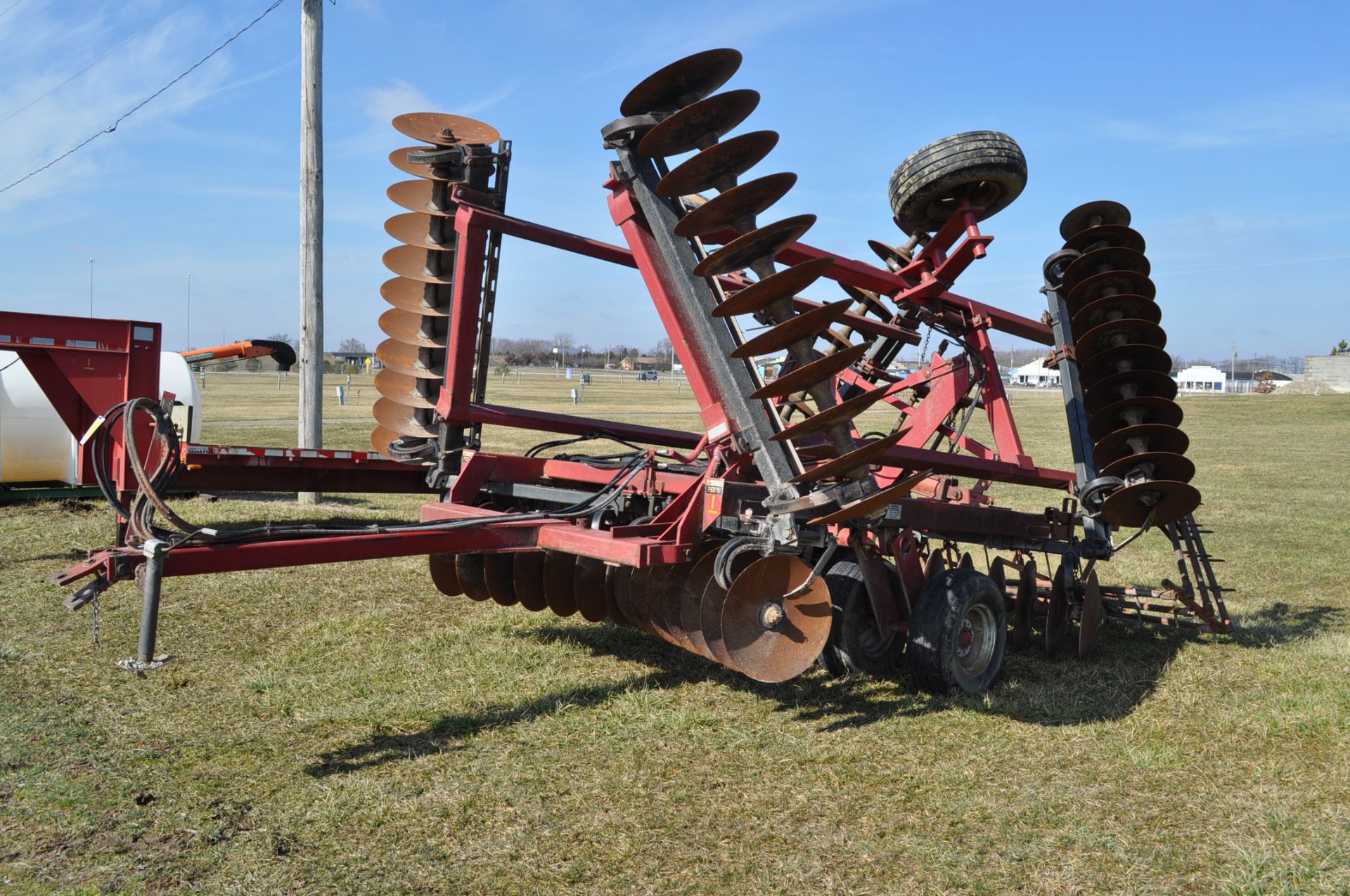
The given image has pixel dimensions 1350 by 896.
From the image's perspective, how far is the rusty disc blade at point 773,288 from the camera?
13.5 ft

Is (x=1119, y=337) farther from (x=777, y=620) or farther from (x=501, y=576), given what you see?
(x=501, y=576)

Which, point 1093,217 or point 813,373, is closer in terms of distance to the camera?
point 813,373

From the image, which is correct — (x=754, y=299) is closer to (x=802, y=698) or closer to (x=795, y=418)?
(x=802, y=698)

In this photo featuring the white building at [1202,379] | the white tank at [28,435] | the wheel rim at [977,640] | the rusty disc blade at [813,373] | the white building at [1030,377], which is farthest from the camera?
the white building at [1030,377]

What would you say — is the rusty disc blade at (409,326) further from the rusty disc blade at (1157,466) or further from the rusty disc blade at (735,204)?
the rusty disc blade at (1157,466)

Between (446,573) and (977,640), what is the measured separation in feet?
9.44

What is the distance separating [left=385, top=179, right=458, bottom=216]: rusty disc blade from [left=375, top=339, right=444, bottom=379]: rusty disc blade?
0.81 m

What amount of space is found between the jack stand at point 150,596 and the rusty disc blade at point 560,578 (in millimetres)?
A: 2131

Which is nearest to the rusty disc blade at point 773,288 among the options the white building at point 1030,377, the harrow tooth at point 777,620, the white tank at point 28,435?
the harrow tooth at point 777,620

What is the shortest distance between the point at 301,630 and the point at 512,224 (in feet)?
9.12

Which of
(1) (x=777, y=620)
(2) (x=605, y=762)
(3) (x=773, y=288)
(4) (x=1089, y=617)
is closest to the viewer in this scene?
(3) (x=773, y=288)

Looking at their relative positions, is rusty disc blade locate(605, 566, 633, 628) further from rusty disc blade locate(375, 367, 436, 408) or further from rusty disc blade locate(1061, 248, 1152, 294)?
rusty disc blade locate(1061, 248, 1152, 294)

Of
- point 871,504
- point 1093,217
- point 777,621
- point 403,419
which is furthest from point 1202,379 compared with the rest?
point 871,504

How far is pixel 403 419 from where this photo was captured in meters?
6.52
